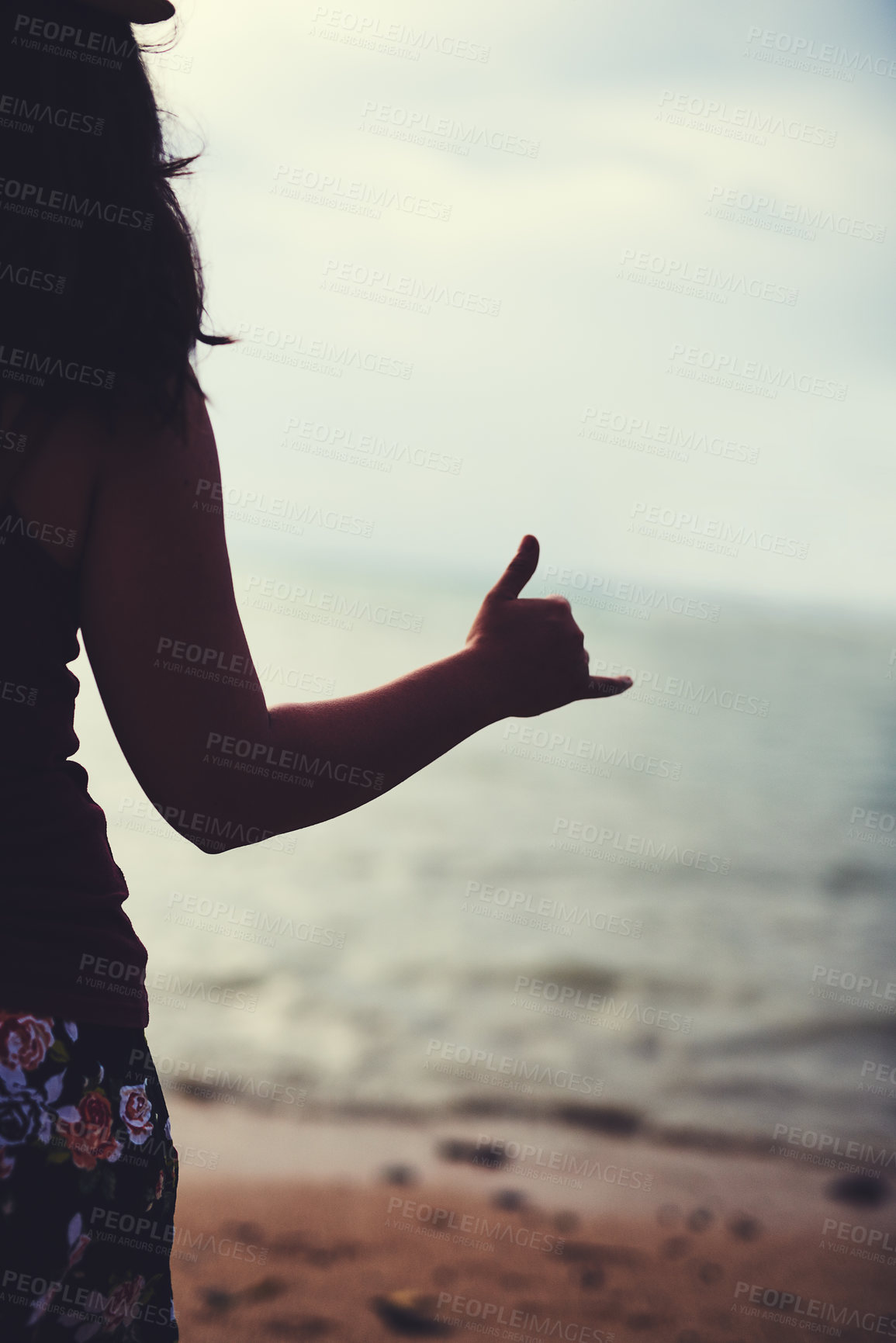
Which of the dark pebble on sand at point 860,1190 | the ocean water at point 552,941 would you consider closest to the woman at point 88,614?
the ocean water at point 552,941

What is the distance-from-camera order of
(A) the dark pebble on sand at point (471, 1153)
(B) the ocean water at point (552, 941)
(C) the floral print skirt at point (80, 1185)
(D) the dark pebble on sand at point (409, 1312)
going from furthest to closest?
(B) the ocean water at point (552, 941), (A) the dark pebble on sand at point (471, 1153), (D) the dark pebble on sand at point (409, 1312), (C) the floral print skirt at point (80, 1185)

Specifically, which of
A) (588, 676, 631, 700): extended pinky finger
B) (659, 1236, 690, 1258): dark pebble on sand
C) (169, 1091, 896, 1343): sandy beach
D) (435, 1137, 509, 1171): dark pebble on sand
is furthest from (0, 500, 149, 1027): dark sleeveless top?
(435, 1137, 509, 1171): dark pebble on sand

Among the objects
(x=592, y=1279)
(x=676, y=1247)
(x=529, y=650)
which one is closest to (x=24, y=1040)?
(x=529, y=650)

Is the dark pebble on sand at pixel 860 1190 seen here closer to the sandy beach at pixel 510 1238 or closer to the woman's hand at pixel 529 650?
the sandy beach at pixel 510 1238

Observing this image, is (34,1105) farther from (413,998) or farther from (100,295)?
(413,998)

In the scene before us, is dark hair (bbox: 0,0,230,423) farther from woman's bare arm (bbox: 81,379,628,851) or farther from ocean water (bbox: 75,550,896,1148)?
ocean water (bbox: 75,550,896,1148)

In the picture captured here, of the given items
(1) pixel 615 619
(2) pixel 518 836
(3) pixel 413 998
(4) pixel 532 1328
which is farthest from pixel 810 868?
(1) pixel 615 619

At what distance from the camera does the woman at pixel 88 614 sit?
0.90 m

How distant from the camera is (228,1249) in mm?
3490

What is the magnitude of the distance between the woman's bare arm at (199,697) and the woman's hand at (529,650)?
120 mm

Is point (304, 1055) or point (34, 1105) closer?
point (34, 1105)

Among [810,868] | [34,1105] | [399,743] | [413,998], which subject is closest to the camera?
[34,1105]

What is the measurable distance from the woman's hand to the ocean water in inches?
130

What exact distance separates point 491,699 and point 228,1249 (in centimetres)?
302
